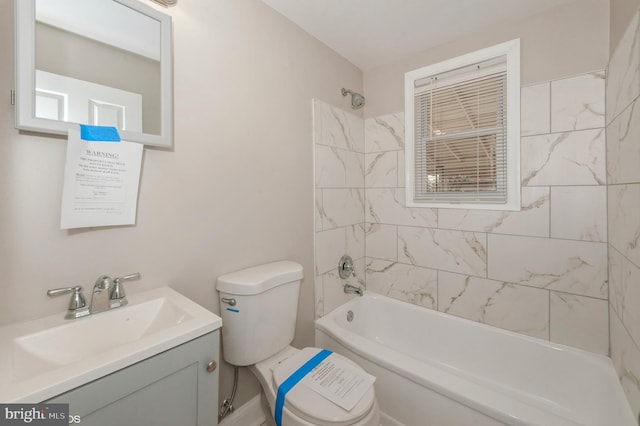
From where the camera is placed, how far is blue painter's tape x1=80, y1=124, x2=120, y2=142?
96 cm

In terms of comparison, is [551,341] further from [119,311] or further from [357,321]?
[119,311]

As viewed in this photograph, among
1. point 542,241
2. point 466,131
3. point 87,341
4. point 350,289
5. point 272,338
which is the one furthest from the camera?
point 350,289

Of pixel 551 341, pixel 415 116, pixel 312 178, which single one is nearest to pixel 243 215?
pixel 312 178

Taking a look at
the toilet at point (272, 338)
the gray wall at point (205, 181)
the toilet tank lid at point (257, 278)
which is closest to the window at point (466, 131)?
the gray wall at point (205, 181)

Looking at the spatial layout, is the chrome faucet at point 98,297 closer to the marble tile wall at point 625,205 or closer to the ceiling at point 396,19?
the ceiling at point 396,19

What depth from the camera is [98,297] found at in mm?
981

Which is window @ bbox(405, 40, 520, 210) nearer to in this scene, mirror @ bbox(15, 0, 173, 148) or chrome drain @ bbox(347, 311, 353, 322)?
chrome drain @ bbox(347, 311, 353, 322)

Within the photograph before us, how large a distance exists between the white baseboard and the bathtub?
1.76 ft

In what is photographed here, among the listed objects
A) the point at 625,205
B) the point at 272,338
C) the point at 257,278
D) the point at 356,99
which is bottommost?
the point at 272,338

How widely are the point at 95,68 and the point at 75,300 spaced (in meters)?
0.84

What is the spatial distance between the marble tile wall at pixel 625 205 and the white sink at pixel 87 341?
1642 mm

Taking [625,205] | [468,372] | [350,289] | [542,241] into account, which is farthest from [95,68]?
[468,372]

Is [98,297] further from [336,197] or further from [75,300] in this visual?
[336,197]

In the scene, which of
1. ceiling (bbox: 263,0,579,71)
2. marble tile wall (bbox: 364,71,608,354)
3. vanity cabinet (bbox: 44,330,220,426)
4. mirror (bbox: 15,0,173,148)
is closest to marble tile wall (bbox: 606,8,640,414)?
marble tile wall (bbox: 364,71,608,354)
